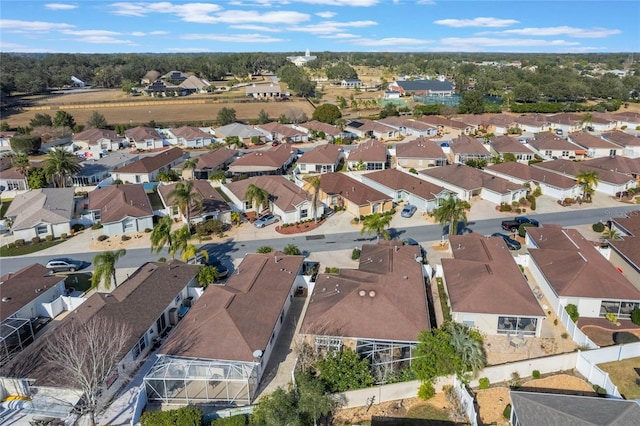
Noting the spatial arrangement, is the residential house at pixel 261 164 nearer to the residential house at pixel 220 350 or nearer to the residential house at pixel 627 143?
the residential house at pixel 220 350

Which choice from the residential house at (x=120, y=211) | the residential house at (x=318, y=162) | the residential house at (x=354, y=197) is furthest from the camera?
the residential house at (x=318, y=162)

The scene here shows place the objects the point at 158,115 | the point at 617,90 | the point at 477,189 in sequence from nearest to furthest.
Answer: the point at 477,189, the point at 158,115, the point at 617,90

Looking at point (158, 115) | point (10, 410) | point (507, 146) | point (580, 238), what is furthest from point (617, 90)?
point (10, 410)

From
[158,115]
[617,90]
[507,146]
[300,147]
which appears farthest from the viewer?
[617,90]

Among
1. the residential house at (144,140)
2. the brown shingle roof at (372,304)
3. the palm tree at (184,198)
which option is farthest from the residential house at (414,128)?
the brown shingle roof at (372,304)

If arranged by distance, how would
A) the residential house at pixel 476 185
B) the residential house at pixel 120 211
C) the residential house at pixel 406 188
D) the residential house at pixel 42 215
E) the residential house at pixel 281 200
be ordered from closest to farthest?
the residential house at pixel 42 215 < the residential house at pixel 120 211 < the residential house at pixel 281 200 < the residential house at pixel 406 188 < the residential house at pixel 476 185

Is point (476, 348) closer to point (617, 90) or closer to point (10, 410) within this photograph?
point (10, 410)

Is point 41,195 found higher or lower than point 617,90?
lower
